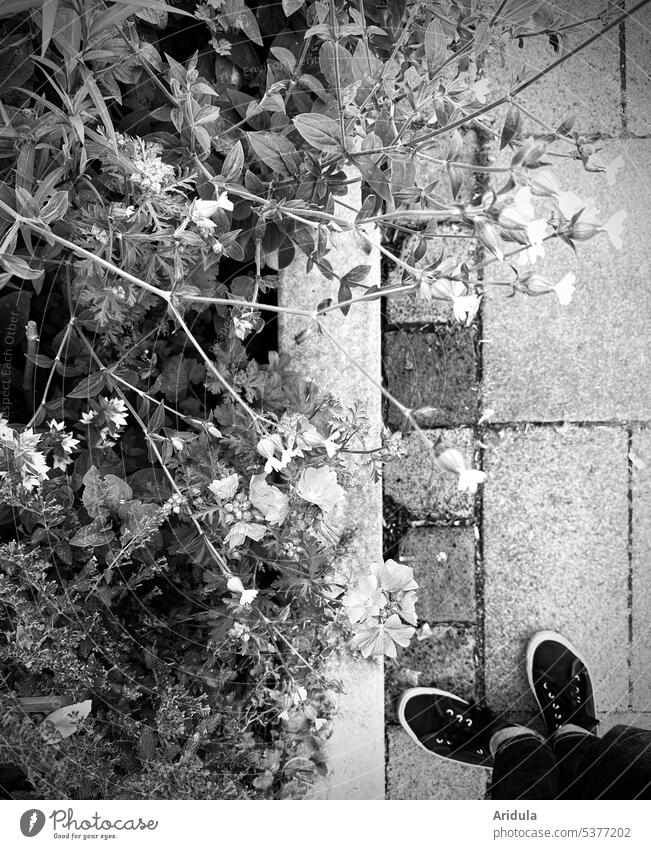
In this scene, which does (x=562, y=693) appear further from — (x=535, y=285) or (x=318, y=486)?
(x=535, y=285)

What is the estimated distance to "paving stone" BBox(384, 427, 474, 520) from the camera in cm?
131

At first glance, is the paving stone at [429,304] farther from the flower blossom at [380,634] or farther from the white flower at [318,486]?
the flower blossom at [380,634]

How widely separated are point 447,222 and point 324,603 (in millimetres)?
793

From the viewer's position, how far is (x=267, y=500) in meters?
0.79

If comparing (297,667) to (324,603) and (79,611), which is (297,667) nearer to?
(324,603)

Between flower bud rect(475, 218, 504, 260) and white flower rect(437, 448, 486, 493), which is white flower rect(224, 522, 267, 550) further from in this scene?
flower bud rect(475, 218, 504, 260)

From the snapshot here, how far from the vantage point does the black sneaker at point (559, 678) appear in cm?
132

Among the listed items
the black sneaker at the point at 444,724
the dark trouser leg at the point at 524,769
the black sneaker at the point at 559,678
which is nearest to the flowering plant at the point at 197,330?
the black sneaker at the point at 444,724

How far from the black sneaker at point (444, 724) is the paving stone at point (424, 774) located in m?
0.03

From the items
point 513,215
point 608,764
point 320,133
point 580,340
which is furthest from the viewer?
point 580,340

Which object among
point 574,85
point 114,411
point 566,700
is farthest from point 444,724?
point 574,85

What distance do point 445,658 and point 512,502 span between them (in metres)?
0.37

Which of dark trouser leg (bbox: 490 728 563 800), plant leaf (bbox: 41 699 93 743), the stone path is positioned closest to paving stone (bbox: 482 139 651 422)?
the stone path
